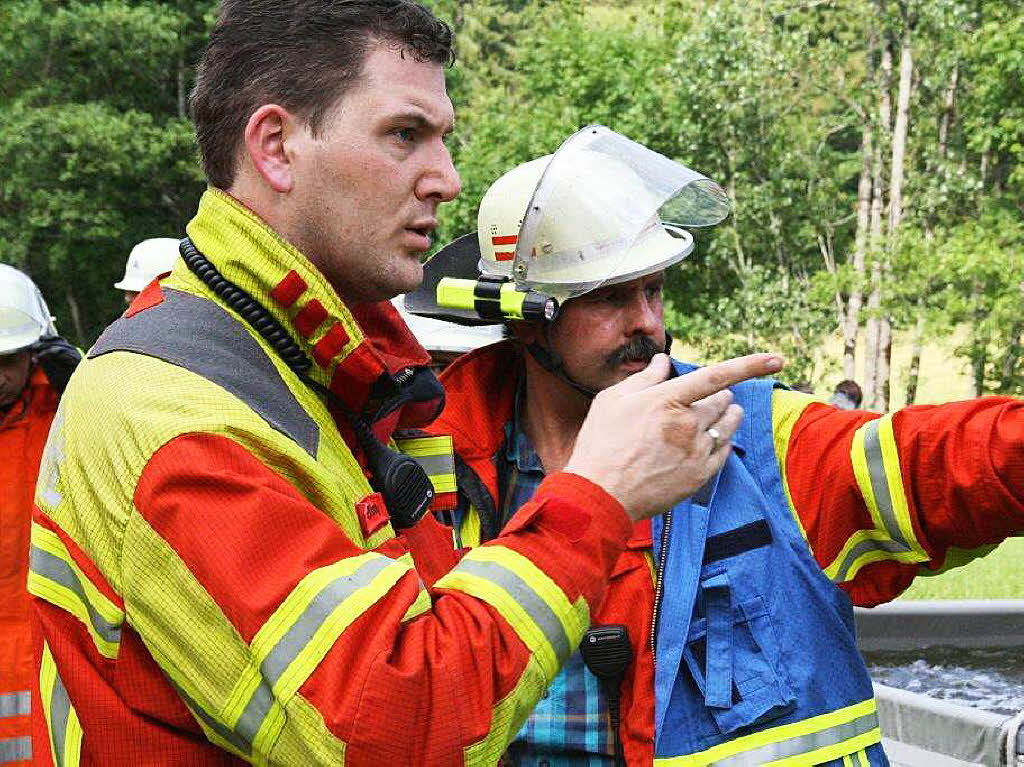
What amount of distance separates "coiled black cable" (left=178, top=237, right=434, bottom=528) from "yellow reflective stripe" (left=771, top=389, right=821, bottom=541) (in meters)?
1.04

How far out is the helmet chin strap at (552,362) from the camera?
3.25 metres

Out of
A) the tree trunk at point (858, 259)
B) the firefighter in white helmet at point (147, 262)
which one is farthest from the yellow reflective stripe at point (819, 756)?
the tree trunk at point (858, 259)

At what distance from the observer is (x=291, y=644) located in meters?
1.40

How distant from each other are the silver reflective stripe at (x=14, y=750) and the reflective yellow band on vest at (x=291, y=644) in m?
3.55

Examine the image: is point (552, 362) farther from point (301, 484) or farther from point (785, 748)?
point (301, 484)

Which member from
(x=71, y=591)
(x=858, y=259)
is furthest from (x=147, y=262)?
(x=858, y=259)

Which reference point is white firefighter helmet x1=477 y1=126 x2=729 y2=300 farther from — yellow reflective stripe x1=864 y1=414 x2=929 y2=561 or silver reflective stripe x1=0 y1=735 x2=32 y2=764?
silver reflective stripe x1=0 y1=735 x2=32 y2=764

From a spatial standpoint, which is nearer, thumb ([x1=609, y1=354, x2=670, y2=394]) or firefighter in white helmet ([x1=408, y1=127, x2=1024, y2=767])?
thumb ([x1=609, y1=354, x2=670, y2=394])

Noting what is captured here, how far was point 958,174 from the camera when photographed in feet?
74.9

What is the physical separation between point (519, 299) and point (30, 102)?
27984 millimetres

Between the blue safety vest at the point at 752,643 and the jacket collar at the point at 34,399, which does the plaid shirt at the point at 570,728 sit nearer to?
the blue safety vest at the point at 752,643

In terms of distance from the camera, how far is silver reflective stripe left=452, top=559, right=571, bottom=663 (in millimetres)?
1488

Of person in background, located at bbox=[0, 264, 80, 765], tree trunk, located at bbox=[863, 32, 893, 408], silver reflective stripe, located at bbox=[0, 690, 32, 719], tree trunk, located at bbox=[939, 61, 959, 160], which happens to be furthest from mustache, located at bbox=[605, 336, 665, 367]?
tree trunk, located at bbox=[939, 61, 959, 160]

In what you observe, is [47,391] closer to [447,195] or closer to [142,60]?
[447,195]
